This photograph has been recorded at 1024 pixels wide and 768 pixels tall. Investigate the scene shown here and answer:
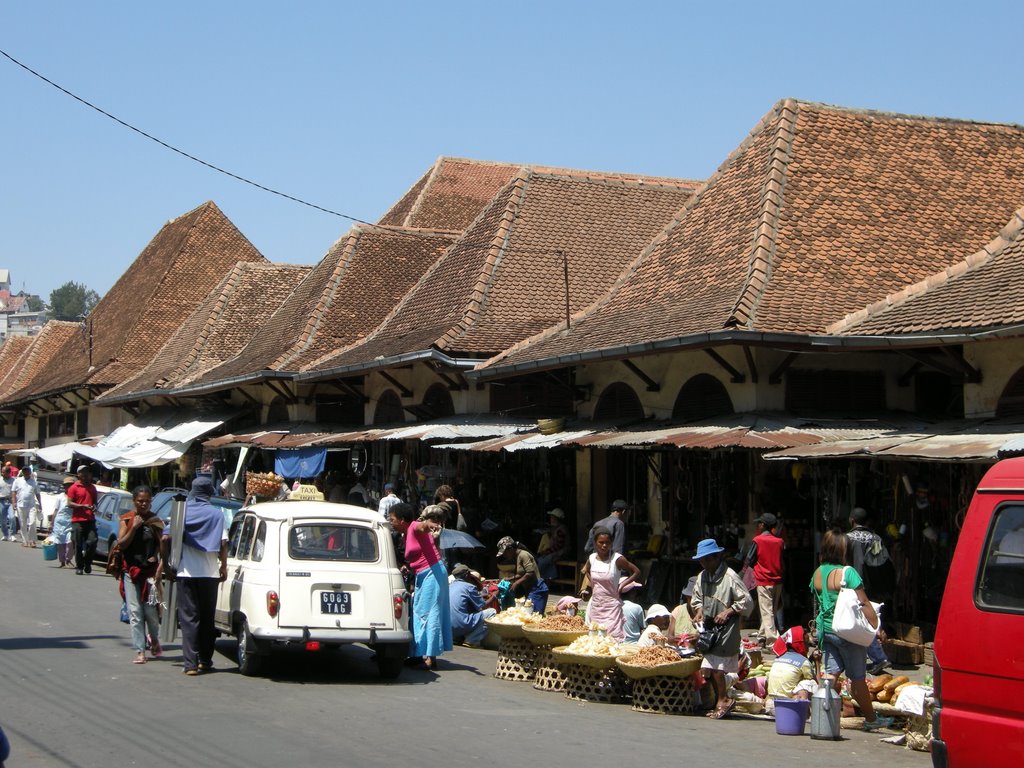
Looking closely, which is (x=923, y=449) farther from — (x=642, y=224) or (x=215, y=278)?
(x=215, y=278)

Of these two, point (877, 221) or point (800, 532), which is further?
point (877, 221)

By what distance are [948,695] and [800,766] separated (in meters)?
2.87

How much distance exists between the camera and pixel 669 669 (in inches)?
442

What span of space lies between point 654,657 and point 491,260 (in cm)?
1531

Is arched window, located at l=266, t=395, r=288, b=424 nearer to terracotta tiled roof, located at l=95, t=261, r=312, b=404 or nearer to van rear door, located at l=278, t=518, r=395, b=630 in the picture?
terracotta tiled roof, located at l=95, t=261, r=312, b=404

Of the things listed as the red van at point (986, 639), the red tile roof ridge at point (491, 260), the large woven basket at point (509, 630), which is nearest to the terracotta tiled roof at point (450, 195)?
the red tile roof ridge at point (491, 260)

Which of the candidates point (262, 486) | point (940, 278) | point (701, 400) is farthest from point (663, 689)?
point (262, 486)

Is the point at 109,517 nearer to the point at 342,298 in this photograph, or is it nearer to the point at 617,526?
the point at 342,298

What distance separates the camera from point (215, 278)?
48031 millimetres

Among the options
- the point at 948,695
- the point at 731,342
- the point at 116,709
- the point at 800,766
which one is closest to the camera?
the point at 948,695

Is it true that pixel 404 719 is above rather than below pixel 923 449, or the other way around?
below

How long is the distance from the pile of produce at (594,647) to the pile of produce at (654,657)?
1.25 ft

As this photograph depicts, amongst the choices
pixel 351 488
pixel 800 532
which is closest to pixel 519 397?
pixel 351 488

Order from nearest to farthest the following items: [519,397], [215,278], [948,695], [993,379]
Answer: [948,695]
[993,379]
[519,397]
[215,278]
